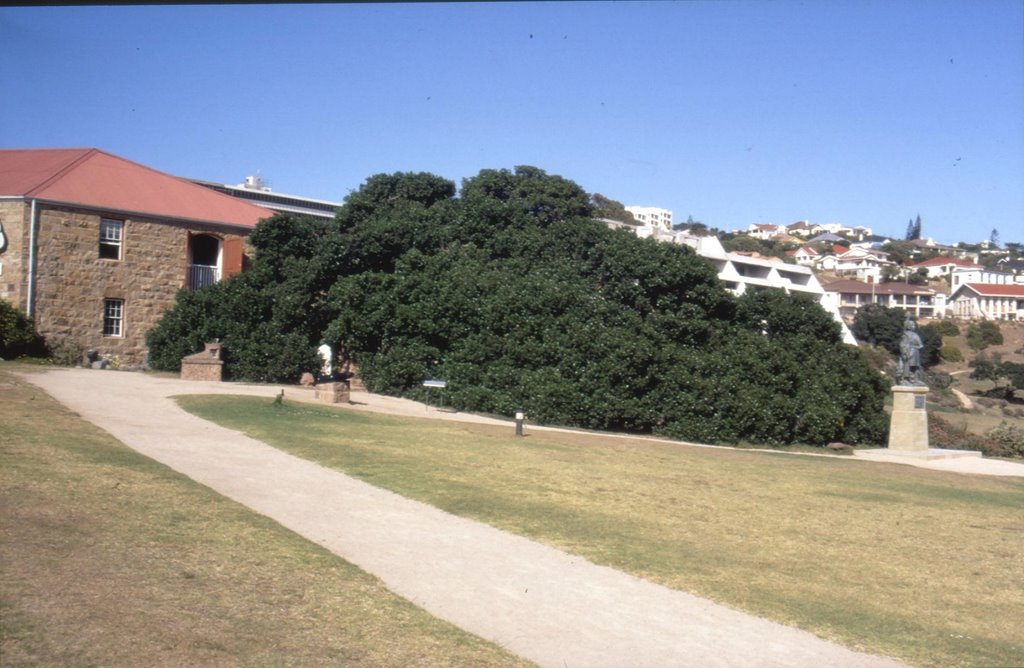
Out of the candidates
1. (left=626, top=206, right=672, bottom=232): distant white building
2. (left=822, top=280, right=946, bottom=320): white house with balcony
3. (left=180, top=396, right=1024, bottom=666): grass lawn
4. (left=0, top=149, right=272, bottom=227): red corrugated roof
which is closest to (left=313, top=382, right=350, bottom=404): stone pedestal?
(left=180, top=396, right=1024, bottom=666): grass lawn

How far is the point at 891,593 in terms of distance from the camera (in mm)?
8828

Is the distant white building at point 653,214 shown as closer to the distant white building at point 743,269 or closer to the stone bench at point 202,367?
the distant white building at point 743,269

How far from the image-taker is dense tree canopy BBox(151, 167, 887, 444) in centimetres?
2461

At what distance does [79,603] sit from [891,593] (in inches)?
264

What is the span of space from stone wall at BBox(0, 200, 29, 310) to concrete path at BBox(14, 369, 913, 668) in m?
16.4

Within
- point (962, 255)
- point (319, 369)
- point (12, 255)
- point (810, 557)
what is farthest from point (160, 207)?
point (962, 255)

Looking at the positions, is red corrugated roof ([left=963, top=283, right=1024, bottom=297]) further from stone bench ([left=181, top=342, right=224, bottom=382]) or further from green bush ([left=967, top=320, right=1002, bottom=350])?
stone bench ([left=181, top=342, right=224, bottom=382])

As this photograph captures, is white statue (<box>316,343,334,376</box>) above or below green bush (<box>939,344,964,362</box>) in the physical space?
below

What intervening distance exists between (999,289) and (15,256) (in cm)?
5657

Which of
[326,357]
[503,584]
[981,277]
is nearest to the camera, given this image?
[503,584]

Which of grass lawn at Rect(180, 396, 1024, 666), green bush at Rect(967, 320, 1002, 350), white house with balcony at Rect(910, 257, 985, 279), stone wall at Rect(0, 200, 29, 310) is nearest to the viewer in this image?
grass lawn at Rect(180, 396, 1024, 666)

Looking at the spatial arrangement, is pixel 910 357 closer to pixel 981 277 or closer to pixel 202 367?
pixel 202 367

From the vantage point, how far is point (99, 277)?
29203 millimetres

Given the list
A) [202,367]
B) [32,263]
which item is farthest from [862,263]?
[32,263]
